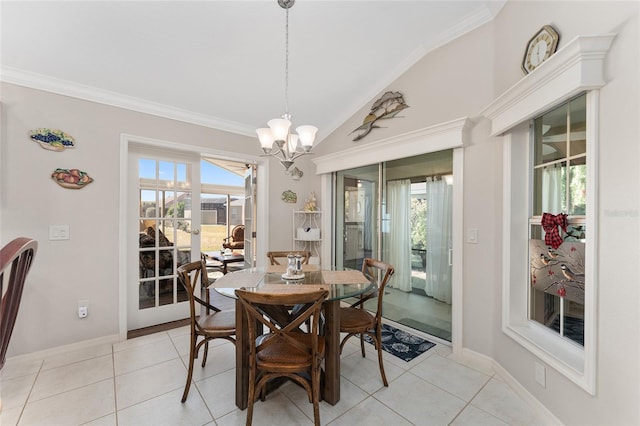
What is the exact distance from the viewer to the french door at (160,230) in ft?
9.78

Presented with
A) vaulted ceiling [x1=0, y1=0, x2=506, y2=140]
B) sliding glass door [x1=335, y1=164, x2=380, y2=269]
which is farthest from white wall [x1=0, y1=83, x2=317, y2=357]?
sliding glass door [x1=335, y1=164, x2=380, y2=269]

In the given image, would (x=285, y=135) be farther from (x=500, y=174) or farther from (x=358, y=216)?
(x=358, y=216)

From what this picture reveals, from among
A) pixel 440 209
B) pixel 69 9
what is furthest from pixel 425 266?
pixel 69 9

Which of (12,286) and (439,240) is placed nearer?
(12,286)

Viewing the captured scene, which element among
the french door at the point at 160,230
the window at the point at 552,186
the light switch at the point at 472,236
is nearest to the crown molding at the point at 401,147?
the window at the point at 552,186

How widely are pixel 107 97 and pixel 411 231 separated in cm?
346

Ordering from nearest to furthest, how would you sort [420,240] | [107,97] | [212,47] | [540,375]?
[540,375], [212,47], [107,97], [420,240]

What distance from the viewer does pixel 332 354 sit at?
184 cm

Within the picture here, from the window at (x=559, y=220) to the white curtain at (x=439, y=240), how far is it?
0.80m

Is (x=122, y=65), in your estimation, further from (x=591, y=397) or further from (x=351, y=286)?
(x=591, y=397)

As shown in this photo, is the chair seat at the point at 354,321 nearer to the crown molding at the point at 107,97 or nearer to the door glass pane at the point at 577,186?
the door glass pane at the point at 577,186

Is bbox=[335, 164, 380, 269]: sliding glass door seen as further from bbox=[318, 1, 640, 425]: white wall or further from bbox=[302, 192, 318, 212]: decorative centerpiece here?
bbox=[318, 1, 640, 425]: white wall

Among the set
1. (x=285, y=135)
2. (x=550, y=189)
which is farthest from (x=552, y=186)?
(x=285, y=135)

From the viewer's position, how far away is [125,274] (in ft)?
8.99
